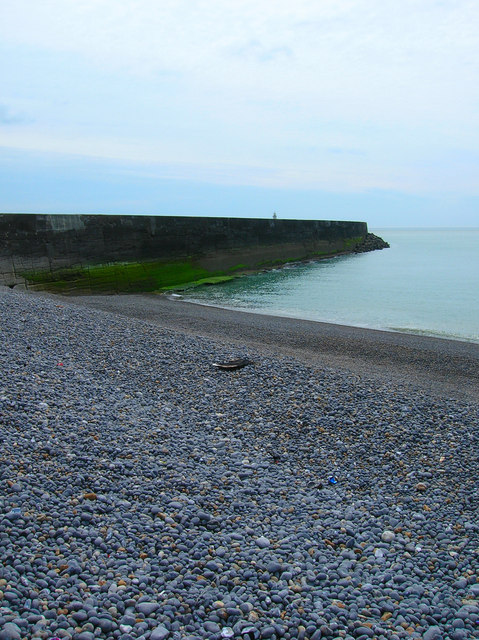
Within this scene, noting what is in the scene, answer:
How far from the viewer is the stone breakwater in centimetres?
271

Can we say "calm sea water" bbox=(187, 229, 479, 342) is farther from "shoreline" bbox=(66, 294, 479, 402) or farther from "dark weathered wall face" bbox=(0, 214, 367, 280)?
"dark weathered wall face" bbox=(0, 214, 367, 280)

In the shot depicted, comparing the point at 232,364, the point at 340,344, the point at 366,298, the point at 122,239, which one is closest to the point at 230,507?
the point at 232,364

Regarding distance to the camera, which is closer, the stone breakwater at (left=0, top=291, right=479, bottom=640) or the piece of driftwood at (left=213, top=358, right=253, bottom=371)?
the stone breakwater at (left=0, top=291, right=479, bottom=640)

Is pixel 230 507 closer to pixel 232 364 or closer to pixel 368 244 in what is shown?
pixel 232 364

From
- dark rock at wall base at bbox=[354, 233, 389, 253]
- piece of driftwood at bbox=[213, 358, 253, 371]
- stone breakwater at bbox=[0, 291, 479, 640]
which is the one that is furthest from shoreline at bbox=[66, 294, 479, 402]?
dark rock at wall base at bbox=[354, 233, 389, 253]

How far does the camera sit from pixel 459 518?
389cm

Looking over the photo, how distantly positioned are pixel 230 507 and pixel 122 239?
17848 millimetres

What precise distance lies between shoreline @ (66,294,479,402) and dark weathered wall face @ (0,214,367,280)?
2.67 metres

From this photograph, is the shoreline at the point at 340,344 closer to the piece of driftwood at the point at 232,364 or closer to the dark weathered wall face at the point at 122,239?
the piece of driftwood at the point at 232,364

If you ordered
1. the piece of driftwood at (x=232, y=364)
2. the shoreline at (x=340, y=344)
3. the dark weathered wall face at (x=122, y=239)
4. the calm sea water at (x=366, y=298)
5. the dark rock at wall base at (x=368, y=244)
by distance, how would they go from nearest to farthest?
the piece of driftwood at (x=232, y=364) → the shoreline at (x=340, y=344) → the calm sea water at (x=366, y=298) → the dark weathered wall face at (x=122, y=239) → the dark rock at wall base at (x=368, y=244)

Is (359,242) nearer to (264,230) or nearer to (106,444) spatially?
(264,230)

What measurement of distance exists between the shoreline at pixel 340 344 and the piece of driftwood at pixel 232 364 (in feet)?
3.97

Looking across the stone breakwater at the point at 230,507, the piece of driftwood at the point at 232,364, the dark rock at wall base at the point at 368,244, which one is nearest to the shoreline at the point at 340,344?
the piece of driftwood at the point at 232,364

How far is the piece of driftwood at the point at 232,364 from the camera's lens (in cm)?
712
